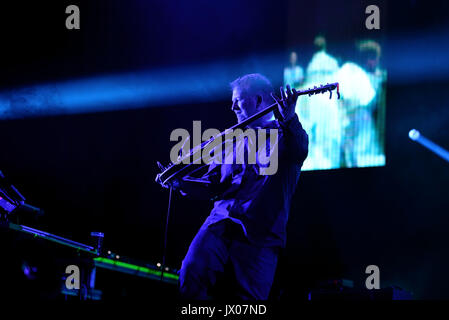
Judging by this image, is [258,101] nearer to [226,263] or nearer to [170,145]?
[226,263]

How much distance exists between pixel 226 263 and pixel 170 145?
3.36 meters

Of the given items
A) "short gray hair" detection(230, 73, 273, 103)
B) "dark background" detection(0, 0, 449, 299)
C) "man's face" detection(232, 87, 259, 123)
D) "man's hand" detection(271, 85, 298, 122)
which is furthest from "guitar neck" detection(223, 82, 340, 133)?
"dark background" detection(0, 0, 449, 299)

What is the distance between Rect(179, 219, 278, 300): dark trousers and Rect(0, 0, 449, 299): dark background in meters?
2.43

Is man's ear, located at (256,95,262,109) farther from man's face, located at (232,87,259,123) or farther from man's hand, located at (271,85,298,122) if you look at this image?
man's hand, located at (271,85,298,122)

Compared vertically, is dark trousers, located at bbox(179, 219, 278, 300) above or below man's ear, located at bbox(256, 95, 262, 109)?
below

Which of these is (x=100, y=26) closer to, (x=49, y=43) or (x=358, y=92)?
(x=49, y=43)

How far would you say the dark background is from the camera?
18.3 ft

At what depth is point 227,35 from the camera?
21.0 ft

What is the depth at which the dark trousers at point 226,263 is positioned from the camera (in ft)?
10.4

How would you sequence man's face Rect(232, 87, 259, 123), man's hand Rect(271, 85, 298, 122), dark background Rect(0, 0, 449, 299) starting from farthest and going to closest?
dark background Rect(0, 0, 449, 299), man's face Rect(232, 87, 259, 123), man's hand Rect(271, 85, 298, 122)

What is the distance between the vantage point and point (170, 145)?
648 centimetres

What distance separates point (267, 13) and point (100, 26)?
1974 mm

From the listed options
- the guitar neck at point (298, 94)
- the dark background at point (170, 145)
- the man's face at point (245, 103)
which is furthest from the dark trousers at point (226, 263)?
the dark background at point (170, 145)
